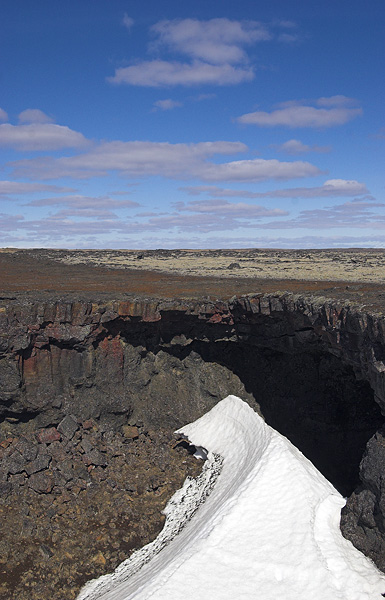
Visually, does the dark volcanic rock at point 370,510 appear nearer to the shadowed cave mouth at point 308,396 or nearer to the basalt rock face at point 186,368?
the basalt rock face at point 186,368

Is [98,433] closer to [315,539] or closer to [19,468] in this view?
[19,468]

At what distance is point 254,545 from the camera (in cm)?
1395

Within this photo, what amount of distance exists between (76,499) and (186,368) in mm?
7419

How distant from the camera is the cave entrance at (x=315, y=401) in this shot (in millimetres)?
20203

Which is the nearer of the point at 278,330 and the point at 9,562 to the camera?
the point at 9,562

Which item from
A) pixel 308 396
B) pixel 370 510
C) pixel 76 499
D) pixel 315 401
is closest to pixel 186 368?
pixel 308 396

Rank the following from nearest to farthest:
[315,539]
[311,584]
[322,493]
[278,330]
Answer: [311,584] < [315,539] < [322,493] < [278,330]

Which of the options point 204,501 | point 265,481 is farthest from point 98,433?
point 265,481

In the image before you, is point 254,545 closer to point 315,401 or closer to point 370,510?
point 370,510

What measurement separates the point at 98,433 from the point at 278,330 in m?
8.57

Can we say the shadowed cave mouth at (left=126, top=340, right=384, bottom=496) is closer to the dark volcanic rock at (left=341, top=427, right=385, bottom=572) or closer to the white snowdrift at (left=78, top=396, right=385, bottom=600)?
the white snowdrift at (left=78, top=396, right=385, bottom=600)

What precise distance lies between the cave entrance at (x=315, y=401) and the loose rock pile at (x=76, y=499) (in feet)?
14.9

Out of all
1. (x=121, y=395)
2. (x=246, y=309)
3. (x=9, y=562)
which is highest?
(x=246, y=309)

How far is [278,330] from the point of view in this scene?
19484 millimetres
